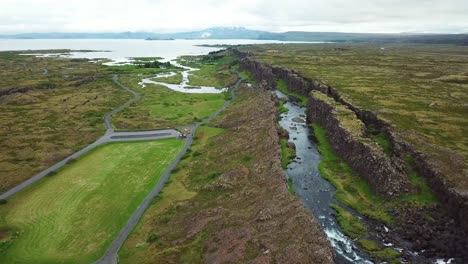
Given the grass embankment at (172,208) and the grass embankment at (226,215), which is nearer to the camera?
the grass embankment at (226,215)

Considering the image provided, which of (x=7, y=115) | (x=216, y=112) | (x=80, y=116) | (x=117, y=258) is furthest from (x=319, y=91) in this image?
(x=7, y=115)

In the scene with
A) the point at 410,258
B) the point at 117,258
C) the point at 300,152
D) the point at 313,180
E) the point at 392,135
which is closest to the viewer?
the point at 410,258

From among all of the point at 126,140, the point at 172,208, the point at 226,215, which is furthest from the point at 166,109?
the point at 226,215

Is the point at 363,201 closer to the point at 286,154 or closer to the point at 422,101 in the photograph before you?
the point at 286,154

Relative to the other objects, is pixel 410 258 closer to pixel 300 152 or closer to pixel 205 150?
pixel 300 152

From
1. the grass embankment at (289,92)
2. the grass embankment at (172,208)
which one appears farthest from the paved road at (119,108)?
the grass embankment at (289,92)

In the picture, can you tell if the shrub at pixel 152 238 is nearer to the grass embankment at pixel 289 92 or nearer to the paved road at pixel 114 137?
the paved road at pixel 114 137

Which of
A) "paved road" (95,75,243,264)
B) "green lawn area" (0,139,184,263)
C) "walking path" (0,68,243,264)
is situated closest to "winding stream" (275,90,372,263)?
"paved road" (95,75,243,264)
